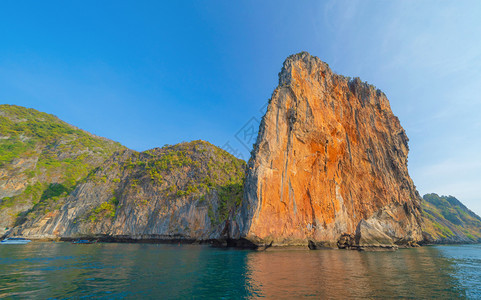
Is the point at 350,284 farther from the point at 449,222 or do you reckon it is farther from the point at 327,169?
the point at 449,222

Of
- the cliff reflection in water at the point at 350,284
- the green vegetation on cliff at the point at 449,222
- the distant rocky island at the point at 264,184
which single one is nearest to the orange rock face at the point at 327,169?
the distant rocky island at the point at 264,184

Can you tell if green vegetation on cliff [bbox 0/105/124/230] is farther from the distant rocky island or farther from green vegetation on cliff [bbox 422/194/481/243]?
green vegetation on cliff [bbox 422/194/481/243]

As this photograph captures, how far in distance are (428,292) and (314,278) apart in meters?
6.31

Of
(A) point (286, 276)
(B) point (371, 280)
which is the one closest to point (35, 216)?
(A) point (286, 276)

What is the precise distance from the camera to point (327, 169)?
49.3 metres

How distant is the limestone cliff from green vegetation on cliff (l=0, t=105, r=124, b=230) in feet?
22.1

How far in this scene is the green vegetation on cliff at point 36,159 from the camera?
7094cm

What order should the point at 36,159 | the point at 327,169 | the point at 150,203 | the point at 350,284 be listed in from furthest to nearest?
the point at 36,159 → the point at 150,203 → the point at 327,169 → the point at 350,284

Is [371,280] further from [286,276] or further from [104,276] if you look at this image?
[104,276]

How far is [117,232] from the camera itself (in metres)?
64.3

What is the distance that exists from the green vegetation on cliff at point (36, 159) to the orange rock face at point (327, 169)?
7753cm

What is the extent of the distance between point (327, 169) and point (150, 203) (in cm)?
5509

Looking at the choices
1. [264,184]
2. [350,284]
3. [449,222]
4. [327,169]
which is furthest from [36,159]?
[449,222]

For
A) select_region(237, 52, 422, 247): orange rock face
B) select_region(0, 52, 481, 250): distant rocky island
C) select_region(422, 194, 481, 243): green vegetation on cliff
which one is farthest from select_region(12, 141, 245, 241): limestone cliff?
select_region(422, 194, 481, 243): green vegetation on cliff
